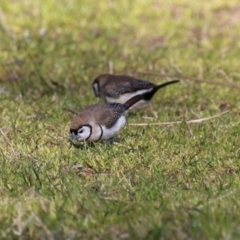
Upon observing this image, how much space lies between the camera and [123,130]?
5988mm

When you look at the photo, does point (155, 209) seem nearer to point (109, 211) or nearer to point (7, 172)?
point (109, 211)

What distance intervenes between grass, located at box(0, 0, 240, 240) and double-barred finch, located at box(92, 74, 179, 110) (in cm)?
17

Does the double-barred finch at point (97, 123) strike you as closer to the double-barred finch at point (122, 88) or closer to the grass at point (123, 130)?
the grass at point (123, 130)

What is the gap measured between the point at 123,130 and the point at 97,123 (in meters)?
0.36

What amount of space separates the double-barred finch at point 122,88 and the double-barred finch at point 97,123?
0.85 m

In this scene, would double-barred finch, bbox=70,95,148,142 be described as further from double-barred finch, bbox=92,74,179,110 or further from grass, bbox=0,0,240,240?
double-barred finch, bbox=92,74,179,110

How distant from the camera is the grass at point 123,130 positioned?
4.05 m

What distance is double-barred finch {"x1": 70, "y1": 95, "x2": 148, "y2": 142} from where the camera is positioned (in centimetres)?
554

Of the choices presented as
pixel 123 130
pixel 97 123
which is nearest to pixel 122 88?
pixel 123 130

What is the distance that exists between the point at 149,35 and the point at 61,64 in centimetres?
148

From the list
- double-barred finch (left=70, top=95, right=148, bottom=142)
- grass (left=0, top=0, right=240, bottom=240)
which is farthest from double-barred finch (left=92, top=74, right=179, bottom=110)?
double-barred finch (left=70, top=95, right=148, bottom=142)

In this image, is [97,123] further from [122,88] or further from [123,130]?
[122,88]

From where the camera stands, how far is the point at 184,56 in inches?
328

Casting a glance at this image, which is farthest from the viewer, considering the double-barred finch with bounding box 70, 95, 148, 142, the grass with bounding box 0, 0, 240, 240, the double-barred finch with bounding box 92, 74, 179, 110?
the double-barred finch with bounding box 92, 74, 179, 110
